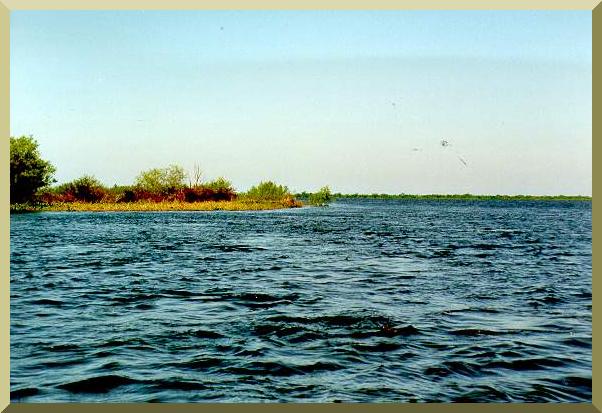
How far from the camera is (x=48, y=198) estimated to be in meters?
87.0

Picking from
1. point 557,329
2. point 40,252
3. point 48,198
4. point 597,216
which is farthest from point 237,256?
point 48,198

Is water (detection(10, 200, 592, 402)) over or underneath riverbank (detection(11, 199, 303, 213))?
underneath

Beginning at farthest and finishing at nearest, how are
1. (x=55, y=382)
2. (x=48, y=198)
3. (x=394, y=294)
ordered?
(x=48, y=198)
(x=394, y=294)
(x=55, y=382)

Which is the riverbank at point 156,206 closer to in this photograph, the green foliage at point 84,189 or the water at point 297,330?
the green foliage at point 84,189

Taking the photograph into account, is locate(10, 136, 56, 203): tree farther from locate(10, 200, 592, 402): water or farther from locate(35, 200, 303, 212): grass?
locate(10, 200, 592, 402): water

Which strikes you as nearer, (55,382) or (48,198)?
(55,382)

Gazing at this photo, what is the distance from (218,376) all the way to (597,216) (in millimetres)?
7333

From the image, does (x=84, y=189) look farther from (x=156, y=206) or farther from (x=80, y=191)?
(x=156, y=206)

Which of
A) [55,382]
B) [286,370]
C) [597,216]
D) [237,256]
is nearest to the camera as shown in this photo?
[597,216]

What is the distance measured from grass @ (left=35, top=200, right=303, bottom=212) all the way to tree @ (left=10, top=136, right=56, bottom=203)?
5.97m

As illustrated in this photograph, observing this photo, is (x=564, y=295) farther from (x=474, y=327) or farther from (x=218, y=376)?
(x=218, y=376)

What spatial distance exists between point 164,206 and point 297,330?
8435cm

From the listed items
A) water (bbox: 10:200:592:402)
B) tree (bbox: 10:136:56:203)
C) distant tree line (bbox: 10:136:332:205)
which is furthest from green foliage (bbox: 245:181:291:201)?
water (bbox: 10:200:592:402)

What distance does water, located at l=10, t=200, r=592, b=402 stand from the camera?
1006cm
